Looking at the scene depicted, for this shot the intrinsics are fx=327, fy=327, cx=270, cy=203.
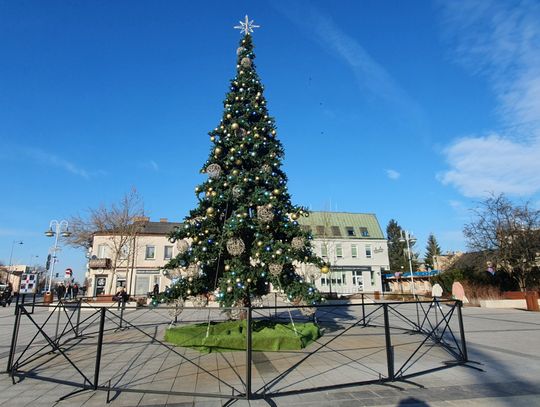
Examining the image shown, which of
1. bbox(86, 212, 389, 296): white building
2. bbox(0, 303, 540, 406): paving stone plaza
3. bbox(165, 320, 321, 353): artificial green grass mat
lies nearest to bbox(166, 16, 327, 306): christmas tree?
bbox(165, 320, 321, 353): artificial green grass mat

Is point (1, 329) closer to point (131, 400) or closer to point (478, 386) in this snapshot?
point (131, 400)

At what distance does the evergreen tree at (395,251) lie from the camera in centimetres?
6419

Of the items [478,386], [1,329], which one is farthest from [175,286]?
[1,329]

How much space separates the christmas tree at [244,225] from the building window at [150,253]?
31287 mm

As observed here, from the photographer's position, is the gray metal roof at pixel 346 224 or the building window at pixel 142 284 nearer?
the building window at pixel 142 284

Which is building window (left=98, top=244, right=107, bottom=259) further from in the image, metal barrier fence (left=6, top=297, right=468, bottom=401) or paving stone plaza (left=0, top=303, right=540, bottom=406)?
paving stone plaza (left=0, top=303, right=540, bottom=406)

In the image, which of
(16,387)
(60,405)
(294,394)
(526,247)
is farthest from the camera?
(526,247)

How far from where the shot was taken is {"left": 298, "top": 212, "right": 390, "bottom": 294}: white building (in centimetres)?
4194

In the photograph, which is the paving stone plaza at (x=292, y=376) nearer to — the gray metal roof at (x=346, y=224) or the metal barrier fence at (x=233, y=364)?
the metal barrier fence at (x=233, y=364)

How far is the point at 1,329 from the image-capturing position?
12898 millimetres

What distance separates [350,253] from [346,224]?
4166 millimetres

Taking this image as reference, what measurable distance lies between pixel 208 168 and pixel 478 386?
828 centimetres

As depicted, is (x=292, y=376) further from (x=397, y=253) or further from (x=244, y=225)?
(x=397, y=253)

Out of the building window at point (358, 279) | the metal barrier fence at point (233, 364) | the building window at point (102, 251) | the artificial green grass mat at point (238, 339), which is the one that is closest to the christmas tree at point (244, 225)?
the artificial green grass mat at point (238, 339)
